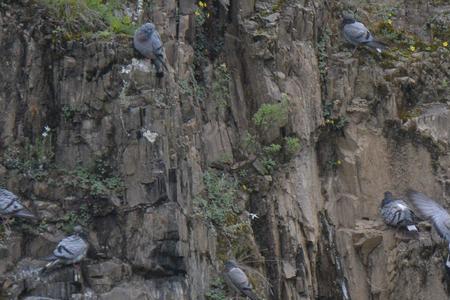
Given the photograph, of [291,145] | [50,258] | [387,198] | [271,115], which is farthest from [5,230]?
[387,198]

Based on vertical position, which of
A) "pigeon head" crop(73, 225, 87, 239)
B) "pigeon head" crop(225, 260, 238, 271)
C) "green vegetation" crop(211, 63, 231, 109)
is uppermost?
"green vegetation" crop(211, 63, 231, 109)

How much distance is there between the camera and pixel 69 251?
14320 millimetres

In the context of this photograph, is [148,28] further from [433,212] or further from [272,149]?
[433,212]

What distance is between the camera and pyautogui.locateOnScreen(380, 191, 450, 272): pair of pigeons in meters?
17.6

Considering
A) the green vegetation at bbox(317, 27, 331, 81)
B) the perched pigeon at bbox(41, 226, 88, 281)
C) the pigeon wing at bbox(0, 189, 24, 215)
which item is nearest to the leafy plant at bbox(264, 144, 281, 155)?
the green vegetation at bbox(317, 27, 331, 81)

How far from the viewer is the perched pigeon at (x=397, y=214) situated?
17.5 m

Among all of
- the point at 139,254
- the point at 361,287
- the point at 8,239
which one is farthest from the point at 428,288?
the point at 8,239

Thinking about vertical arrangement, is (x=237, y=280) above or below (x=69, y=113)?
below

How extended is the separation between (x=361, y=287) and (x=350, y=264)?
380mm

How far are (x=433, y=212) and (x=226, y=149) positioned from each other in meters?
3.34

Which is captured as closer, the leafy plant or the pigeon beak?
the pigeon beak

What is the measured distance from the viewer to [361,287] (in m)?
17.7

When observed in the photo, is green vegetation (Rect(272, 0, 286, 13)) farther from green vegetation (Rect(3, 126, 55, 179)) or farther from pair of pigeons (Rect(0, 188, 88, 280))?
pair of pigeons (Rect(0, 188, 88, 280))

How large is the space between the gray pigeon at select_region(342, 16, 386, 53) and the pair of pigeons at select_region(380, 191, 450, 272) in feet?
8.28
